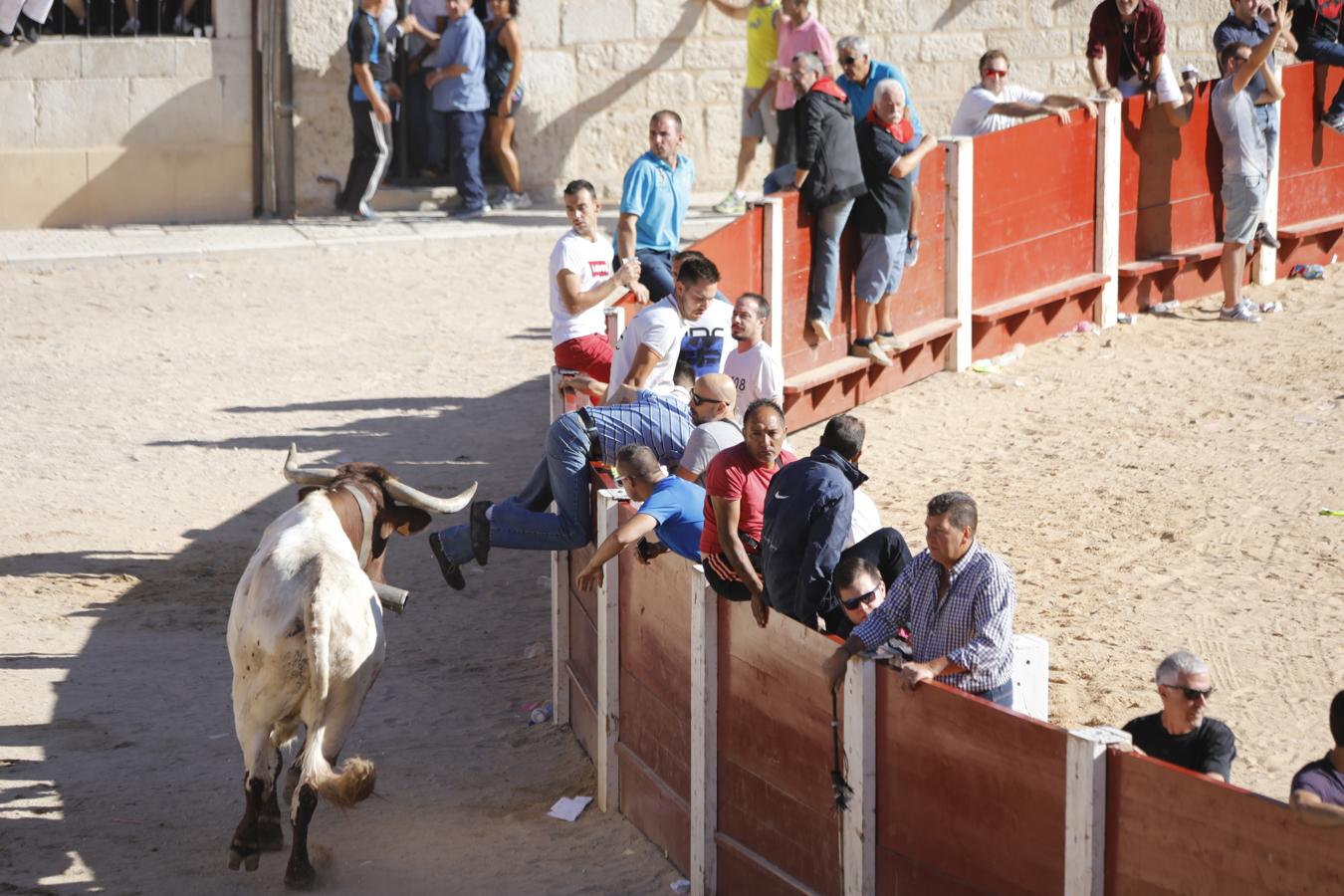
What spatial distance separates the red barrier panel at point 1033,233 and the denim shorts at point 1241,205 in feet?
3.35

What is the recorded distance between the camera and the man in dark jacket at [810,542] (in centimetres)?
672

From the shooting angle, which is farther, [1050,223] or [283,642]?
[1050,223]

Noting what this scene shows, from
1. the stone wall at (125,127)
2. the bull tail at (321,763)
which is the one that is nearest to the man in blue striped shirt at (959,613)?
the bull tail at (321,763)

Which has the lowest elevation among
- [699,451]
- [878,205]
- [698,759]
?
[698,759]

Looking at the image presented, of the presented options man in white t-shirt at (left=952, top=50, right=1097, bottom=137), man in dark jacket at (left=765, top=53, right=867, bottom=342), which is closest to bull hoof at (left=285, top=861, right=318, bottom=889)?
man in dark jacket at (left=765, top=53, right=867, bottom=342)

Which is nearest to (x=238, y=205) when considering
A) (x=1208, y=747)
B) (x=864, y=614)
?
(x=864, y=614)

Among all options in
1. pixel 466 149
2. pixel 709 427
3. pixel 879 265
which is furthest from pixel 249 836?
pixel 466 149

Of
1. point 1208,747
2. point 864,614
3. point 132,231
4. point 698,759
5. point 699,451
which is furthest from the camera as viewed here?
point 132,231

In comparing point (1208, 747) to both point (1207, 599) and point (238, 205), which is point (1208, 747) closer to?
point (1207, 599)

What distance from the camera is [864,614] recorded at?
6.55 m

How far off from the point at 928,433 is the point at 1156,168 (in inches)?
154

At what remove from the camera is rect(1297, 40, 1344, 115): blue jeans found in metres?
16.0

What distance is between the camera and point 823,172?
12.0m

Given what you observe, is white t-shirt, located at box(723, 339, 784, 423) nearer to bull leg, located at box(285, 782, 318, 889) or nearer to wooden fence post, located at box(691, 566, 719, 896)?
wooden fence post, located at box(691, 566, 719, 896)
